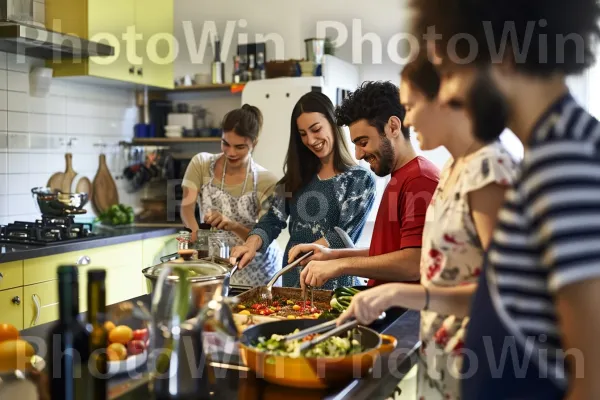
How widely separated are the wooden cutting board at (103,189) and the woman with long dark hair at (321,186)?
6.30 feet

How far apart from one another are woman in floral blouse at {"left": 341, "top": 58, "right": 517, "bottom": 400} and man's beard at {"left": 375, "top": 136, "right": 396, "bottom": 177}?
875 mm

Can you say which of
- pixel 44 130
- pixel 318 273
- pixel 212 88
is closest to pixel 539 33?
pixel 318 273

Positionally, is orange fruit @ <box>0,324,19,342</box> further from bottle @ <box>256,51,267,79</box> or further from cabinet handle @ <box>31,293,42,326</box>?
bottle @ <box>256,51,267,79</box>

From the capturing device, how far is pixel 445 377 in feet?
3.68

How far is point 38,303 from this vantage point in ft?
9.65

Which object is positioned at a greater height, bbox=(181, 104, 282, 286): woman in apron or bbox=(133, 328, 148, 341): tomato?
bbox=(181, 104, 282, 286): woman in apron

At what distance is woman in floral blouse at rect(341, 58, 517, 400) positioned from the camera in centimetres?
98

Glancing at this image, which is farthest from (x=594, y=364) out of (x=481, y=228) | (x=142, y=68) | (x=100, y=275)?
(x=142, y=68)

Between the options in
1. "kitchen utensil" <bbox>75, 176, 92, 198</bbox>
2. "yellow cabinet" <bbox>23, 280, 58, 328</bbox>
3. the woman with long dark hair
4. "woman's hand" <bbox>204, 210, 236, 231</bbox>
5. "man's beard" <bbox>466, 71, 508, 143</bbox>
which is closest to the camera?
"man's beard" <bbox>466, 71, 508, 143</bbox>

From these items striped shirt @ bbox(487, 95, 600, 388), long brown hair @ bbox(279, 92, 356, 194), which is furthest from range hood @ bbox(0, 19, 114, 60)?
striped shirt @ bbox(487, 95, 600, 388)

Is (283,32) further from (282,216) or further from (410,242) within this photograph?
(410,242)

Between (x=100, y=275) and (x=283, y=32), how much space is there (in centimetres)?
365

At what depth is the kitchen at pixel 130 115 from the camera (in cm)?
322

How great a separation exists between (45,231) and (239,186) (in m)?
1.04
